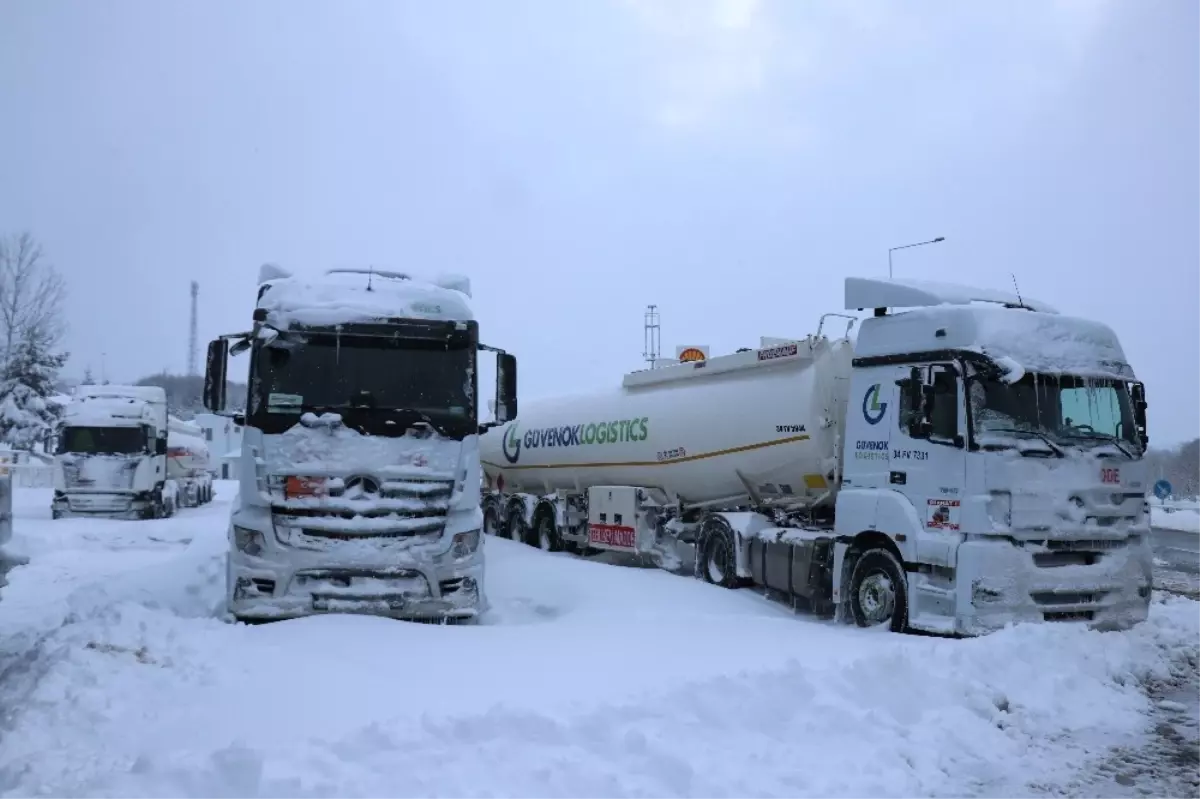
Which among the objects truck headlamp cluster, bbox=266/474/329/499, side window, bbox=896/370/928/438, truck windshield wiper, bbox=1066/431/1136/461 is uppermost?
side window, bbox=896/370/928/438

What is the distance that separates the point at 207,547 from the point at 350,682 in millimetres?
9480

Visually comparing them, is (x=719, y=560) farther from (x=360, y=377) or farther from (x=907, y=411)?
(x=360, y=377)

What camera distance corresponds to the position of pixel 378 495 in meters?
9.01

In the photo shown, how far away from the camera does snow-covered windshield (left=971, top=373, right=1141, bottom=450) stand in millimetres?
9156

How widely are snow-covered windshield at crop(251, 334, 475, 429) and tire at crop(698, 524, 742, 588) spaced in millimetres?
5079

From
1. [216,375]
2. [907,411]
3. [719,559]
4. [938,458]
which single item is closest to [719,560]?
[719,559]

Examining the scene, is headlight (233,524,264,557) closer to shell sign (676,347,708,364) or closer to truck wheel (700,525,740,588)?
truck wheel (700,525,740,588)

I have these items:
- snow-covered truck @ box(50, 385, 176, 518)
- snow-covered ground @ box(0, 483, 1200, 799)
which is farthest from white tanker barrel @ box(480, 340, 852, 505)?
snow-covered truck @ box(50, 385, 176, 518)

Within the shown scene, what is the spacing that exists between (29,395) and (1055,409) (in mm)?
54294

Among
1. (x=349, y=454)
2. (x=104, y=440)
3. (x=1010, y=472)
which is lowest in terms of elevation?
(x=1010, y=472)

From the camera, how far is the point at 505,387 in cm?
1012

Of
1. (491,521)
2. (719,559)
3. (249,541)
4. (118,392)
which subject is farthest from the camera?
(118,392)

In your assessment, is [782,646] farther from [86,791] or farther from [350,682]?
[86,791]

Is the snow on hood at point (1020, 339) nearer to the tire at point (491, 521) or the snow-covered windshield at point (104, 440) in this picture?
the tire at point (491, 521)
